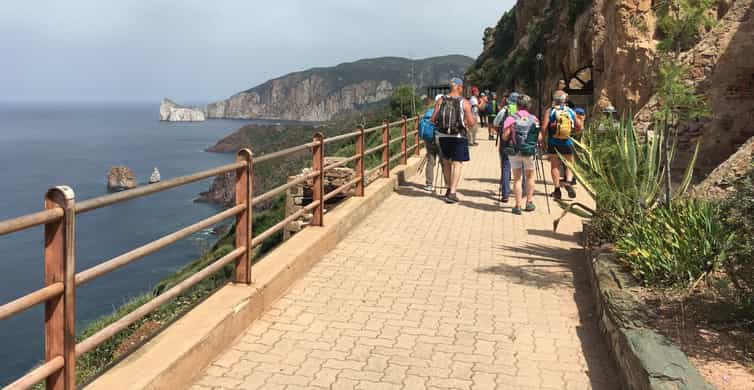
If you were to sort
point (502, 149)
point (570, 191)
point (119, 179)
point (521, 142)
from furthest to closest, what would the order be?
1. point (119, 179)
2. point (570, 191)
3. point (502, 149)
4. point (521, 142)

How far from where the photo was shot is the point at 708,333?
4539 millimetres

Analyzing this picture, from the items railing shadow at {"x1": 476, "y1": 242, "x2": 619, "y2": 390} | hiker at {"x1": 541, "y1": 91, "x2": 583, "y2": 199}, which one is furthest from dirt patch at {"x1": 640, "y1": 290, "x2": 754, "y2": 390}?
hiker at {"x1": 541, "y1": 91, "x2": 583, "y2": 199}

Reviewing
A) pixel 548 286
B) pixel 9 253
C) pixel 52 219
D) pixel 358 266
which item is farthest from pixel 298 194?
pixel 9 253

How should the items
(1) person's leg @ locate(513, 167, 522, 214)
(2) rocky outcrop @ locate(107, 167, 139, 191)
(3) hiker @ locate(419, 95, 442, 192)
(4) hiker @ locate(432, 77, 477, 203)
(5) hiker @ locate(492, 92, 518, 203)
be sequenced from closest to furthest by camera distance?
(1) person's leg @ locate(513, 167, 522, 214) → (4) hiker @ locate(432, 77, 477, 203) → (5) hiker @ locate(492, 92, 518, 203) → (3) hiker @ locate(419, 95, 442, 192) → (2) rocky outcrop @ locate(107, 167, 139, 191)

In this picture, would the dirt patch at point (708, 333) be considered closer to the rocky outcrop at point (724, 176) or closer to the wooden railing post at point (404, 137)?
the rocky outcrop at point (724, 176)

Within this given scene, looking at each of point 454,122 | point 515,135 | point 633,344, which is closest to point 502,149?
point 515,135

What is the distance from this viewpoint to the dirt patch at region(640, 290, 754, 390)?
392cm

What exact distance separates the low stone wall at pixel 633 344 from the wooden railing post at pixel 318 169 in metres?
3.08

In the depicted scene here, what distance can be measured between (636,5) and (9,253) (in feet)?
212

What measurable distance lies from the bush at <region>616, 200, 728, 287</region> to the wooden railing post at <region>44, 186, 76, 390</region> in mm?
4084

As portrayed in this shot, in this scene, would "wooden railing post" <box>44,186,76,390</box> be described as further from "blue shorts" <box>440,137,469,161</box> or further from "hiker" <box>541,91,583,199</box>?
"hiker" <box>541,91,583,199</box>

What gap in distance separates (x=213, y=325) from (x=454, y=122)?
22.5 feet

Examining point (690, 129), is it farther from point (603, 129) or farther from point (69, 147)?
point (69, 147)

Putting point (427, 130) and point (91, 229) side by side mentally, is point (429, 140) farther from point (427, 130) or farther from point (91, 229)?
point (91, 229)
